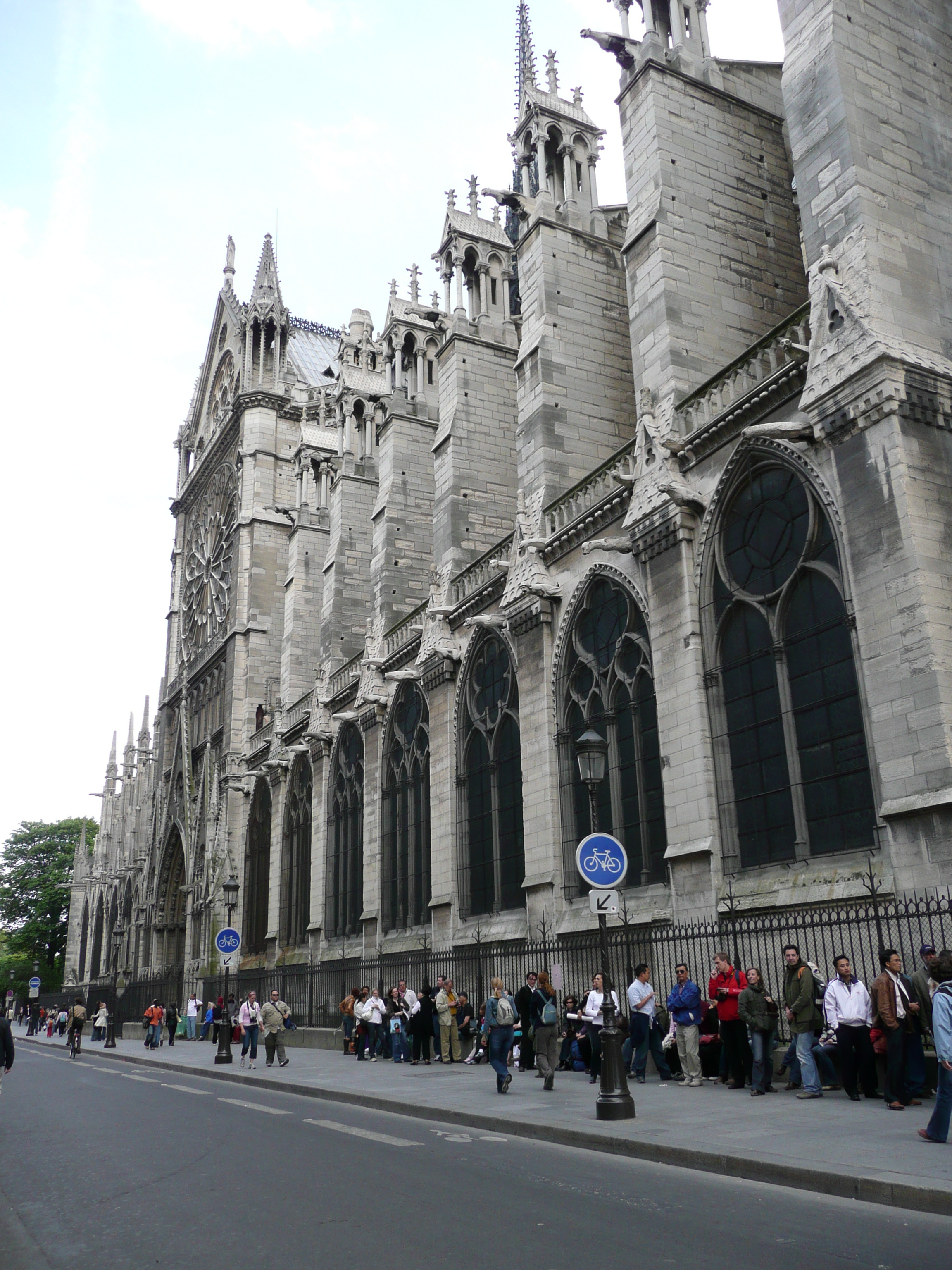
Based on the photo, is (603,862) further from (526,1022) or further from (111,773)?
(111,773)

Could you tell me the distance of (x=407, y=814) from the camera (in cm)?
2748

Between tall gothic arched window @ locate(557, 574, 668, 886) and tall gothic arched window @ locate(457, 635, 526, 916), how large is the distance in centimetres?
203

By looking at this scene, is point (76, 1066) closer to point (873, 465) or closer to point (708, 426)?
point (708, 426)

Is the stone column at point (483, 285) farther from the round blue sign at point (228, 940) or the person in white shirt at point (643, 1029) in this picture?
the person in white shirt at point (643, 1029)

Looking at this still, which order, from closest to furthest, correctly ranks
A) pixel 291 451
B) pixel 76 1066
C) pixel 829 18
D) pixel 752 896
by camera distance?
pixel 752 896 < pixel 829 18 < pixel 76 1066 < pixel 291 451

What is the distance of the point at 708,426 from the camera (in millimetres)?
16984

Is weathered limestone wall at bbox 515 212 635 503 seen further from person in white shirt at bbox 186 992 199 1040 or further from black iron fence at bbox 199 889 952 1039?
person in white shirt at bbox 186 992 199 1040

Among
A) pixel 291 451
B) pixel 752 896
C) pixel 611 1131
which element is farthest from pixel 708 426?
pixel 291 451

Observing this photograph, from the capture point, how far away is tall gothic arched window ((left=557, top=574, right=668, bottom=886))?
18.2m

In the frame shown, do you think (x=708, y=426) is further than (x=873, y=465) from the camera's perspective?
Yes

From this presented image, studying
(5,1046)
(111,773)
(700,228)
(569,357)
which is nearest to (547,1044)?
(5,1046)

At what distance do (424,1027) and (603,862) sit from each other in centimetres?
997

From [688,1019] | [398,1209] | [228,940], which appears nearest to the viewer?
[398,1209]

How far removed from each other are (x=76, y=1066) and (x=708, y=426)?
20.6 meters
